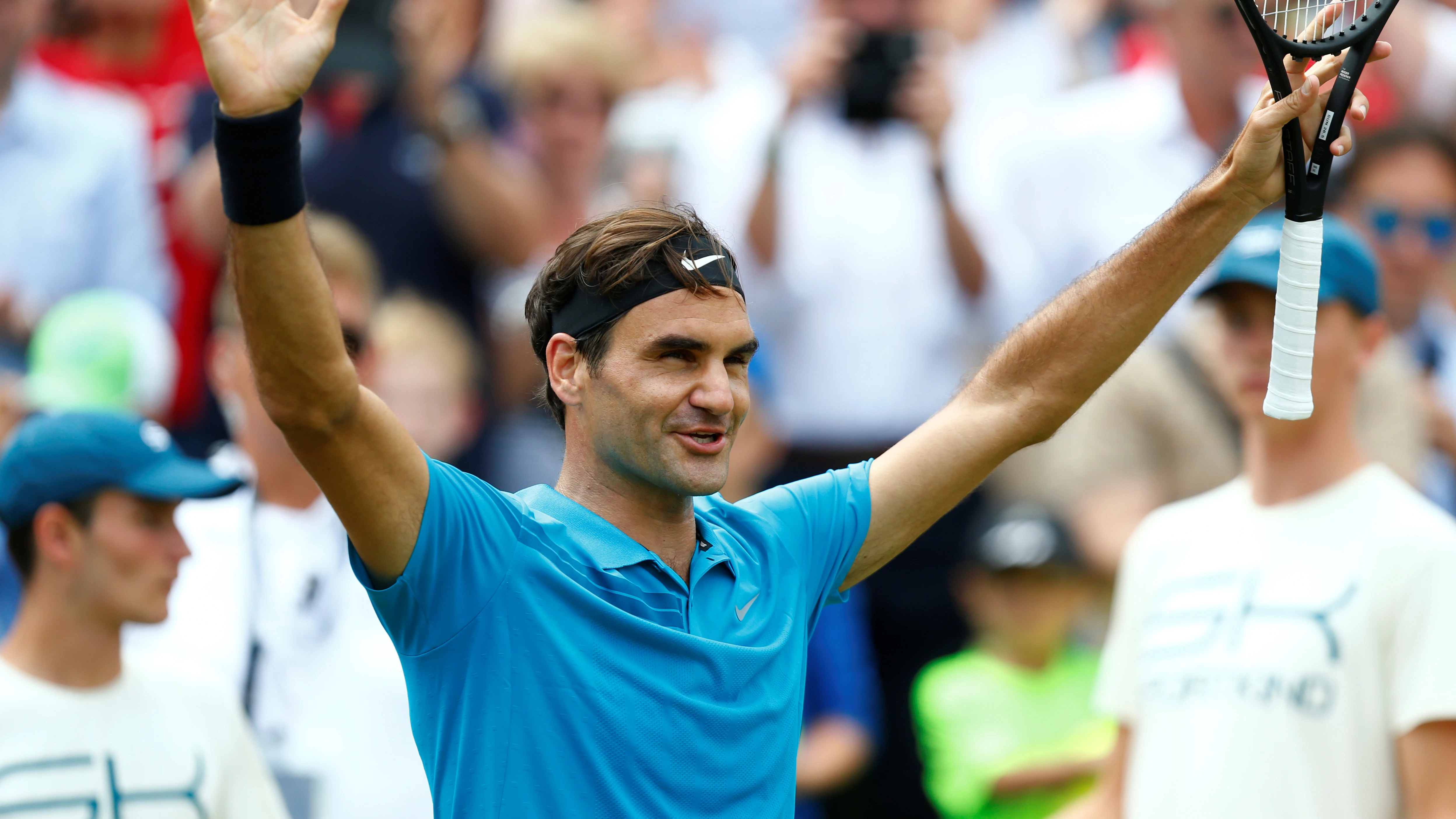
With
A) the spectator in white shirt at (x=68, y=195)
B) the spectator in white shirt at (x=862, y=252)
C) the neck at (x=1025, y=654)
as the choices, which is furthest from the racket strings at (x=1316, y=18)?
the spectator in white shirt at (x=68, y=195)

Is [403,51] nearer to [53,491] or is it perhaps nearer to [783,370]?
[783,370]

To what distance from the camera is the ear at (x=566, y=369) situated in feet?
9.91

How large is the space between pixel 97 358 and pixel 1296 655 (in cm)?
442

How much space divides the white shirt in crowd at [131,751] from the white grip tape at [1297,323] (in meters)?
2.87

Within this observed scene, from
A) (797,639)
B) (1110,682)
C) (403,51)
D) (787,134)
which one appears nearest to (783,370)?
(787,134)

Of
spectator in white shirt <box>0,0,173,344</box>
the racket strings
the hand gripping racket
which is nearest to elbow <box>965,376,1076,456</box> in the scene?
the hand gripping racket

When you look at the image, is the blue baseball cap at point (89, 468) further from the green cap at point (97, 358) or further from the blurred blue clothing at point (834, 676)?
the blurred blue clothing at point (834, 676)

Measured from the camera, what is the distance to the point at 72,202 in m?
7.15

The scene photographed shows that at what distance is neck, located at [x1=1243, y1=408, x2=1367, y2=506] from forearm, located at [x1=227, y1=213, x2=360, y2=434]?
245 cm

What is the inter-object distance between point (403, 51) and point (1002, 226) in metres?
2.71

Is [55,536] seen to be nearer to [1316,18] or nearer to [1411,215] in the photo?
[1316,18]

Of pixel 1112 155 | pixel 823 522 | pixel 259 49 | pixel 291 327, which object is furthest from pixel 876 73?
pixel 291 327

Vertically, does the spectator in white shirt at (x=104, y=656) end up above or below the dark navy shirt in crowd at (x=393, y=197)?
below

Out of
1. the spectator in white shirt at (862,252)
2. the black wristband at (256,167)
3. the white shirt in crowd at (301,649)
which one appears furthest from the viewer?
the spectator in white shirt at (862,252)
